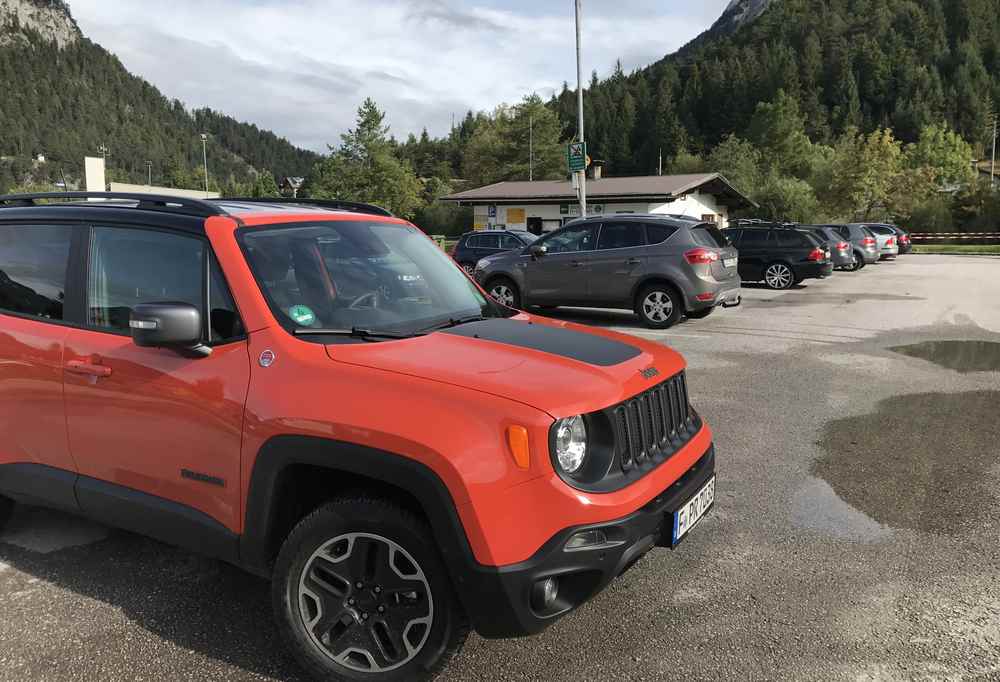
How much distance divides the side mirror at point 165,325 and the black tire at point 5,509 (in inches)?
71.4

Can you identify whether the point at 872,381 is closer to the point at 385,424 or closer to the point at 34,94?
the point at 385,424

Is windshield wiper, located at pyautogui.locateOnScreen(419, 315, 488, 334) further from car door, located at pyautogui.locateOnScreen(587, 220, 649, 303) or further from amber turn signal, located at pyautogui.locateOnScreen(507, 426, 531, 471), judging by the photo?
car door, located at pyautogui.locateOnScreen(587, 220, 649, 303)

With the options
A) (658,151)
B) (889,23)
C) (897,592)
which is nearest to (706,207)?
(897,592)

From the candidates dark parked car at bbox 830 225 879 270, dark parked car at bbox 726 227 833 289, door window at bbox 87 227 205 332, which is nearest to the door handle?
door window at bbox 87 227 205 332

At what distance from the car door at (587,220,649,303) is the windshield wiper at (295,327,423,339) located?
30.2ft

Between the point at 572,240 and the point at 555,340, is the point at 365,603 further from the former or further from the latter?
the point at 572,240

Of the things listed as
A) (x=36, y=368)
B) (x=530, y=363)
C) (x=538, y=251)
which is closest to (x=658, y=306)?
(x=538, y=251)

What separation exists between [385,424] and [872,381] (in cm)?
703

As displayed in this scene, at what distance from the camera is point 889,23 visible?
14588 centimetres

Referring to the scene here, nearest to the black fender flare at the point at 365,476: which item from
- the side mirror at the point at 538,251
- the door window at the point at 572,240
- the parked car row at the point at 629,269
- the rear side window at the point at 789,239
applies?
the parked car row at the point at 629,269

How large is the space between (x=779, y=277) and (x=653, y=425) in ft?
57.4

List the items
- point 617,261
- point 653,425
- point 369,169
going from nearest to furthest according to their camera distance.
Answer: point 653,425
point 617,261
point 369,169

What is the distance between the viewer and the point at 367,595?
253cm

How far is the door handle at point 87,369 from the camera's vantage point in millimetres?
3020
